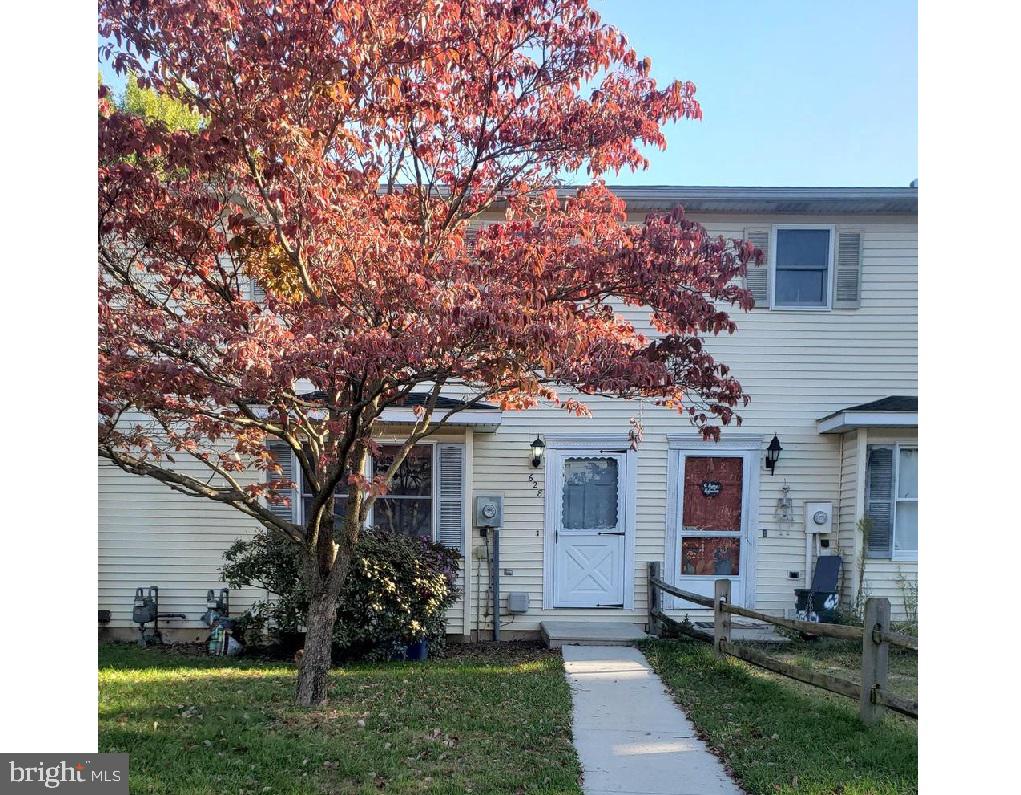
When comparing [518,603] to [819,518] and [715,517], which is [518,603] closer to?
[715,517]

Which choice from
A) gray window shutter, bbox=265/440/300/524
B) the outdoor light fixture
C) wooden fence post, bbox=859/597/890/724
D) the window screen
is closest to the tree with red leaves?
wooden fence post, bbox=859/597/890/724

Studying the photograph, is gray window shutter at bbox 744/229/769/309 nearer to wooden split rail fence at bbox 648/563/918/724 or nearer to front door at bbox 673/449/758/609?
front door at bbox 673/449/758/609

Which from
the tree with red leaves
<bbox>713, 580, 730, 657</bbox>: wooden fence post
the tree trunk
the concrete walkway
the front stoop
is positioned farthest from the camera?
the front stoop

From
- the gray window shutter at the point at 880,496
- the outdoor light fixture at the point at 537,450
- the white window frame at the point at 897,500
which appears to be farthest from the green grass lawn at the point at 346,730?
the white window frame at the point at 897,500

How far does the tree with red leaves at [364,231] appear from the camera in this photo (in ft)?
12.3

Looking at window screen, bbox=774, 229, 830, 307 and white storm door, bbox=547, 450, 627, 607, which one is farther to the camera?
window screen, bbox=774, 229, 830, 307

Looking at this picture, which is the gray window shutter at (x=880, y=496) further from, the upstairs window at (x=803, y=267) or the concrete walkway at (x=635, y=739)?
the concrete walkway at (x=635, y=739)

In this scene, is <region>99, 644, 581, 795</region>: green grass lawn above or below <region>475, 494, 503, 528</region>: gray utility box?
below

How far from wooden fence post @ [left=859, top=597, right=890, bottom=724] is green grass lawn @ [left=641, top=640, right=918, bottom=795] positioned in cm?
9

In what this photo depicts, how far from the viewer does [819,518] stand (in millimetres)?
7848

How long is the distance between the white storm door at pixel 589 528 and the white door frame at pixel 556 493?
2 cm

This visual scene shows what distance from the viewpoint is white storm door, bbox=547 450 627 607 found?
792 centimetres

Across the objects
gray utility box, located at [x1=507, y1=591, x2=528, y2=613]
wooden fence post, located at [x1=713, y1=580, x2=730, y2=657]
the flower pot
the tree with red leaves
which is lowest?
the flower pot
